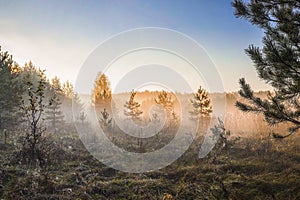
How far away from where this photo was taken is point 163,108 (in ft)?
84.7

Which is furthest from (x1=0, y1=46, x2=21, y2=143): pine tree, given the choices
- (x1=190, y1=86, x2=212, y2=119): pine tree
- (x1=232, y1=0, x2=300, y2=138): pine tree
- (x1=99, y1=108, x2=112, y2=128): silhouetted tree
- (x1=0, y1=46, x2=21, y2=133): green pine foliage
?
(x1=232, y1=0, x2=300, y2=138): pine tree

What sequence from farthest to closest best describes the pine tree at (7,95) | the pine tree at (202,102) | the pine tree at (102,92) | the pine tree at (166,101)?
the pine tree at (166,101)
the pine tree at (102,92)
the pine tree at (202,102)
the pine tree at (7,95)

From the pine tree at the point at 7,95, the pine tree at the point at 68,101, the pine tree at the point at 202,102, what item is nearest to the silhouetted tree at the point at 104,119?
the pine tree at the point at 7,95

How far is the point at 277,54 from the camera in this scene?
5086mm

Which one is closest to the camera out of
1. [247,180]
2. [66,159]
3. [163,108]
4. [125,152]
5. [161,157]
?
[247,180]

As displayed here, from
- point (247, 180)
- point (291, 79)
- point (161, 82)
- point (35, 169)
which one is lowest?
point (247, 180)

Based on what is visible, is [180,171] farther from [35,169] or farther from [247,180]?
[35,169]

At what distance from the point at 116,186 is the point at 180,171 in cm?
270

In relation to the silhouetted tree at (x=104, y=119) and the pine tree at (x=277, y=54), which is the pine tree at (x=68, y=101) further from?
the pine tree at (x=277, y=54)

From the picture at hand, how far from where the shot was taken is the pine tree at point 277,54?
16.4 ft

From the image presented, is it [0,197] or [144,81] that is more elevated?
[144,81]

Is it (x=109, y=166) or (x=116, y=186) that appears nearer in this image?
(x=116, y=186)

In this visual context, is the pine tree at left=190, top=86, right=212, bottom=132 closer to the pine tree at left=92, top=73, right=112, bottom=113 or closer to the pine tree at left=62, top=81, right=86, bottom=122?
the pine tree at left=92, top=73, right=112, bottom=113

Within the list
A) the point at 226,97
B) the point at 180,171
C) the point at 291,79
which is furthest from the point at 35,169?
the point at 226,97
